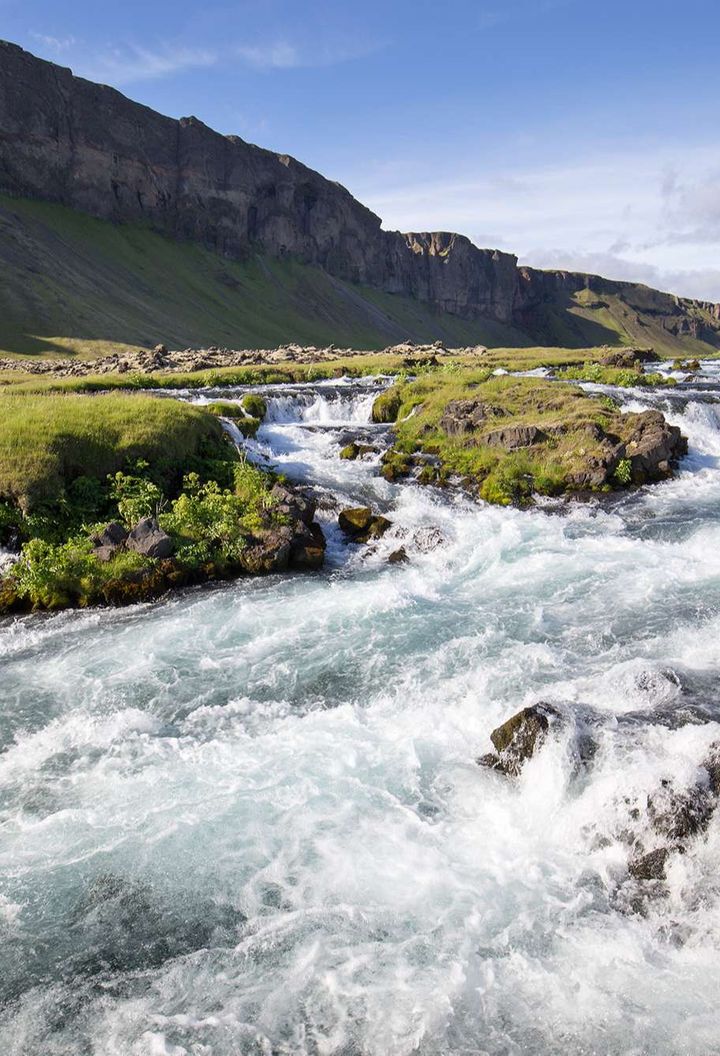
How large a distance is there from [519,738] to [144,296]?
119372mm

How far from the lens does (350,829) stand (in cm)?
1027

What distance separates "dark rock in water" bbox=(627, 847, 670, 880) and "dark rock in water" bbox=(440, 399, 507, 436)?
89.6 feet

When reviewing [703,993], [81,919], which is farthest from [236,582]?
[703,993]

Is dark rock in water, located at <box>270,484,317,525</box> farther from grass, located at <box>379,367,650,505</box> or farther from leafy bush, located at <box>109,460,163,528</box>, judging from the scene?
grass, located at <box>379,367,650,505</box>

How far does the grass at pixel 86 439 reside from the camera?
70.8 ft

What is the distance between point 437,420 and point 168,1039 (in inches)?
1288

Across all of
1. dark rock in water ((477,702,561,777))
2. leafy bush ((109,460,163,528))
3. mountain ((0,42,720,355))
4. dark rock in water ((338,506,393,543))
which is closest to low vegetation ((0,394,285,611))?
leafy bush ((109,460,163,528))

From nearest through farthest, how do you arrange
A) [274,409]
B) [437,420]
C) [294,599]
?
1. [294,599]
2. [437,420]
3. [274,409]

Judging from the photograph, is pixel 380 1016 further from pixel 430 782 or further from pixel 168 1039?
pixel 430 782

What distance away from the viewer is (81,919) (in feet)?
29.0

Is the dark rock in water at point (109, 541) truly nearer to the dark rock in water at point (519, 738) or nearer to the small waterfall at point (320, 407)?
the dark rock in water at point (519, 738)

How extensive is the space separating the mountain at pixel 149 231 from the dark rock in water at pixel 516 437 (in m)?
61.1

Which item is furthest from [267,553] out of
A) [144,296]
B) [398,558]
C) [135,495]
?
[144,296]

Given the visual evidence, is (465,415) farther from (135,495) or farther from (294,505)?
(135,495)
